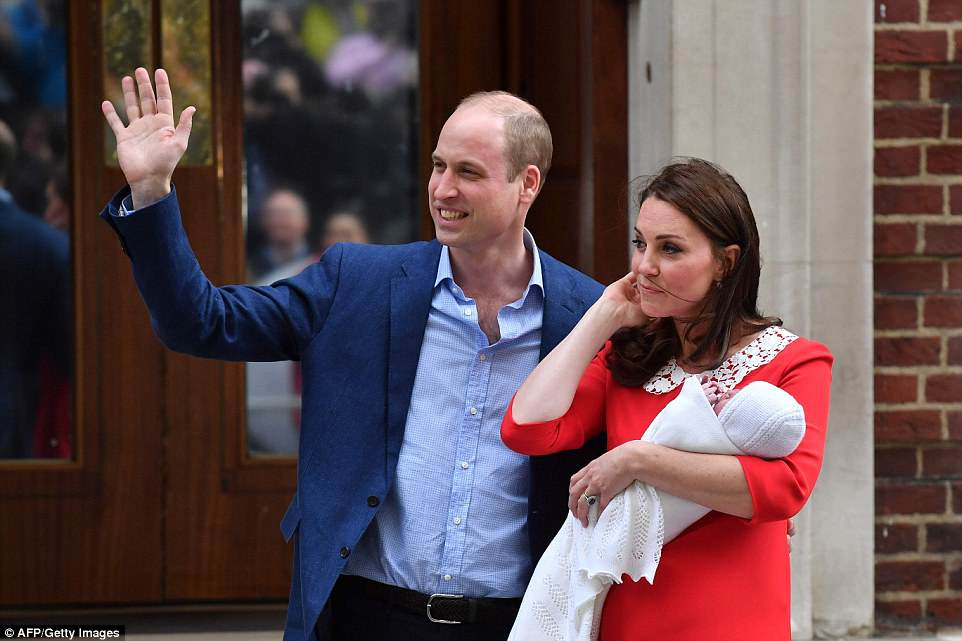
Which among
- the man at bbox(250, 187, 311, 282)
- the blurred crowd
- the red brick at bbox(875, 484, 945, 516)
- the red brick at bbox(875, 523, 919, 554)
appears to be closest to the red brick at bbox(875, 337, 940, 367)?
the red brick at bbox(875, 484, 945, 516)

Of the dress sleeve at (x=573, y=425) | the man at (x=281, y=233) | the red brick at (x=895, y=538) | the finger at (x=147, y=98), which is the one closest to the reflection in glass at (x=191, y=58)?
the man at (x=281, y=233)

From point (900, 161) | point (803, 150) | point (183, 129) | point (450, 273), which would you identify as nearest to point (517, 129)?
point (450, 273)

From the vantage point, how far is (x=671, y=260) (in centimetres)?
223

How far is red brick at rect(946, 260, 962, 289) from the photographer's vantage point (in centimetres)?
382

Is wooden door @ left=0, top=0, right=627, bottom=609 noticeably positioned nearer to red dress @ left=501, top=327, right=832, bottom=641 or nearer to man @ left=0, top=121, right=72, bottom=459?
man @ left=0, top=121, right=72, bottom=459

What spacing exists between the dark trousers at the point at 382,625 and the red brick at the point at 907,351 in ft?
5.83

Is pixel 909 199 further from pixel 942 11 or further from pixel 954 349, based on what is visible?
pixel 942 11

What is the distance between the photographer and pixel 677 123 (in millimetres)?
3707

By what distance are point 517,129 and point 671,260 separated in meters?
0.52

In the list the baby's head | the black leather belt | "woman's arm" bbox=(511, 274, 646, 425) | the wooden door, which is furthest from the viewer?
the wooden door

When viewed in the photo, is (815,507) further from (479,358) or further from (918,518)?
(479,358)

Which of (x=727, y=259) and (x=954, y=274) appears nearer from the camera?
(x=727, y=259)

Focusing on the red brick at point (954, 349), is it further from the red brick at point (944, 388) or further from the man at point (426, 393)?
the man at point (426, 393)

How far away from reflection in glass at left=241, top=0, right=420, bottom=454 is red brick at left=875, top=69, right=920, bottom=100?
1639 millimetres
